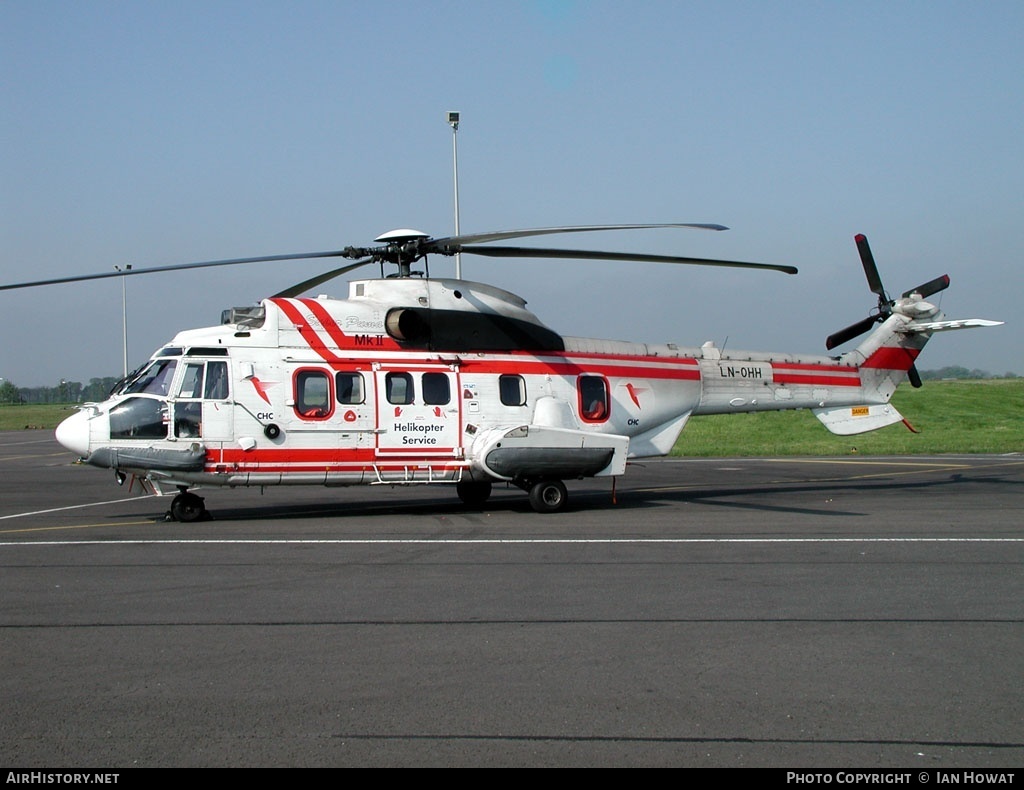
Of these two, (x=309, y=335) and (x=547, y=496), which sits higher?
(x=309, y=335)

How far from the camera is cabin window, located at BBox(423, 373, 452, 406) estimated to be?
15.4 m

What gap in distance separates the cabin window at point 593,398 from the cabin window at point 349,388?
12.7 feet

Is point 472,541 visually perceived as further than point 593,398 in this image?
No

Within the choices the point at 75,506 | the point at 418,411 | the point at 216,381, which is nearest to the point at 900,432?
the point at 418,411

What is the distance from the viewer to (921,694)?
5707mm

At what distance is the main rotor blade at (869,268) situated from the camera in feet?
62.7

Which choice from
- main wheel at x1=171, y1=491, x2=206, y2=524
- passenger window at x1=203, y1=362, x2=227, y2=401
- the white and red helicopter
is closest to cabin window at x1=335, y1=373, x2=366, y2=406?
the white and red helicopter

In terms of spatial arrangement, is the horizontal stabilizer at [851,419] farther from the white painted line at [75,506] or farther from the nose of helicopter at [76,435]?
the white painted line at [75,506]

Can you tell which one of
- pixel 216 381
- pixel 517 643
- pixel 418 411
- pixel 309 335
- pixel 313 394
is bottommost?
pixel 517 643

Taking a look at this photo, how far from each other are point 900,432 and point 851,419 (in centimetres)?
2200

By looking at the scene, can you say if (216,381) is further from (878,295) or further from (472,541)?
(878,295)

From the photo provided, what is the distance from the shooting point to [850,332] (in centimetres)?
1959

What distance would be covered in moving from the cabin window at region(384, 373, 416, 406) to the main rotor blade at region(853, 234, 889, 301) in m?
9.80

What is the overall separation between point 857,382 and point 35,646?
16.1 m
